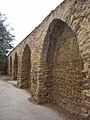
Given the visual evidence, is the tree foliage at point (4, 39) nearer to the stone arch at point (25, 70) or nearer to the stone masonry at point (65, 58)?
the stone arch at point (25, 70)

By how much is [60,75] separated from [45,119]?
5.18 ft

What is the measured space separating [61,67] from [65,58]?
0.39 meters

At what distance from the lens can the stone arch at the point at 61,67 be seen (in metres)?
5.27

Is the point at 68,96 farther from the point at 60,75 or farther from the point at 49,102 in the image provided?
the point at 49,102

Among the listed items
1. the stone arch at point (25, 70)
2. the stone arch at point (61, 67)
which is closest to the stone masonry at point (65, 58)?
the stone arch at point (61, 67)

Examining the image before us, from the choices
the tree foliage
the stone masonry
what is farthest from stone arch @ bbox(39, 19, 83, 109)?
the tree foliage

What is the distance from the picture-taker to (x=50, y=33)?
662 cm

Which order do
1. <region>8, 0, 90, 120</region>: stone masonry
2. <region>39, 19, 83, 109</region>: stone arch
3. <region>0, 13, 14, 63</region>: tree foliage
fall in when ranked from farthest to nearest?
<region>0, 13, 14, 63</region>: tree foliage
<region>39, 19, 83, 109</region>: stone arch
<region>8, 0, 90, 120</region>: stone masonry

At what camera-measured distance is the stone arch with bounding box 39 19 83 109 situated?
5273 mm

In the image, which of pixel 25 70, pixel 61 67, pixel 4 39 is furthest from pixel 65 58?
pixel 4 39

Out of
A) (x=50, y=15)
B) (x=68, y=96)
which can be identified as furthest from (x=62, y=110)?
(x=50, y=15)

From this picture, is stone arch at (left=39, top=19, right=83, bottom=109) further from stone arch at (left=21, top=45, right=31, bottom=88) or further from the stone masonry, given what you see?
stone arch at (left=21, top=45, right=31, bottom=88)

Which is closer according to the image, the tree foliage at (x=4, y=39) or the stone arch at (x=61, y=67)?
the stone arch at (x=61, y=67)

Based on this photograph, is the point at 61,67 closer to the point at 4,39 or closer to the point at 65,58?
the point at 65,58
